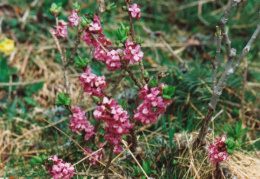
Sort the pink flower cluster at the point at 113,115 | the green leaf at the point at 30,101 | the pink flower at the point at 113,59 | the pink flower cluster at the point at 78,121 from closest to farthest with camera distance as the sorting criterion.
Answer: the pink flower cluster at the point at 113,115 < the pink flower at the point at 113,59 < the pink flower cluster at the point at 78,121 < the green leaf at the point at 30,101

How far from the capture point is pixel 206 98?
7.78 feet

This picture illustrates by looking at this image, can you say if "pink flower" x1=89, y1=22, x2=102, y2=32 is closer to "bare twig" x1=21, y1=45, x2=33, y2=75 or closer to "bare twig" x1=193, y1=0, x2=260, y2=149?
"bare twig" x1=193, y1=0, x2=260, y2=149

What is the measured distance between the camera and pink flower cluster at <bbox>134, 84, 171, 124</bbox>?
1.38 metres

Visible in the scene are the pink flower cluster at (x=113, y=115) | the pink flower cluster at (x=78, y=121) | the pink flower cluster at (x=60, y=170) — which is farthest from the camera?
the pink flower cluster at (x=78, y=121)

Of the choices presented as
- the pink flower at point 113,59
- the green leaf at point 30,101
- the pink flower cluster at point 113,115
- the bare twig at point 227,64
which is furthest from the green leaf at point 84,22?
the green leaf at point 30,101

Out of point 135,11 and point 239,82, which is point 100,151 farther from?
point 239,82

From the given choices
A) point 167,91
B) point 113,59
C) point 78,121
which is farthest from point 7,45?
point 167,91

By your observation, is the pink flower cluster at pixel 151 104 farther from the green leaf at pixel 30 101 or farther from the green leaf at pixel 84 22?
the green leaf at pixel 30 101

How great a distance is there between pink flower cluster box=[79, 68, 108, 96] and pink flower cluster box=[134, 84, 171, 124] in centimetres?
22

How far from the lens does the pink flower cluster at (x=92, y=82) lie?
1472 millimetres

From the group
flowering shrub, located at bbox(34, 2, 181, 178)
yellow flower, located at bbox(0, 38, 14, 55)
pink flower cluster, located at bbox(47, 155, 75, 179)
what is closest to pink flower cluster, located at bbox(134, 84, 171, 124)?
flowering shrub, located at bbox(34, 2, 181, 178)

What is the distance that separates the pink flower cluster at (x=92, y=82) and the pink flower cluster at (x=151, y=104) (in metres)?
0.22

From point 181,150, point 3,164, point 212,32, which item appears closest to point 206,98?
point 181,150

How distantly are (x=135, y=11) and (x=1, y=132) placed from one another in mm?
1512
